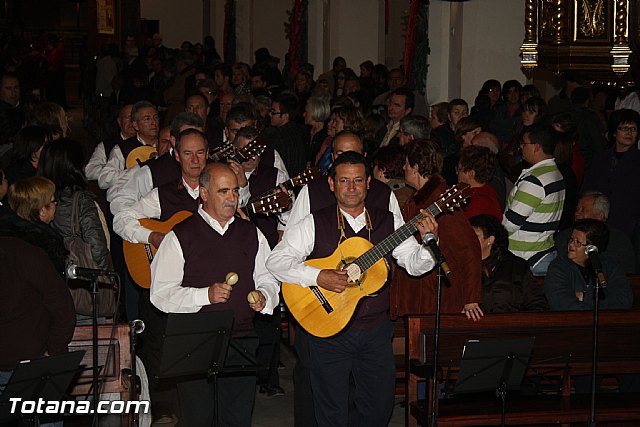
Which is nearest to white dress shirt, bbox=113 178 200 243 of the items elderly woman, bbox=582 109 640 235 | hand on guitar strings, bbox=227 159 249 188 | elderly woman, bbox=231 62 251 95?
hand on guitar strings, bbox=227 159 249 188

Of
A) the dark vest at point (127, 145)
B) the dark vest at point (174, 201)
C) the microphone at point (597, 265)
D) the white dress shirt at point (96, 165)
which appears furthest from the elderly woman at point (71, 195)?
the microphone at point (597, 265)

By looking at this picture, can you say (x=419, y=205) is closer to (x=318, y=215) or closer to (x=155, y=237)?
(x=318, y=215)

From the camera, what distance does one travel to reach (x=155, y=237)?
7.04 metres

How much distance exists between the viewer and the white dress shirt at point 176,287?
19.5 ft

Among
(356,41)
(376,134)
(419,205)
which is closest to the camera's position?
(419,205)

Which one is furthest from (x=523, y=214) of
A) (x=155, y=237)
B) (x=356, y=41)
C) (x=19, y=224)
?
(x=356, y=41)

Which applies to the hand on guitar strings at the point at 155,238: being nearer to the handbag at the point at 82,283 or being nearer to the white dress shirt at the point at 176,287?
the handbag at the point at 82,283

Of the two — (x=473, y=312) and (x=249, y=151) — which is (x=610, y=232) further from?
(x=249, y=151)

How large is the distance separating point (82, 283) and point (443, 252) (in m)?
2.37

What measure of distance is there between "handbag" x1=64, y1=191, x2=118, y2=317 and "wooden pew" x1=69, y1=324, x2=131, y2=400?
40 cm

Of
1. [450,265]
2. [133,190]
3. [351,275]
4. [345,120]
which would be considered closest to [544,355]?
[450,265]

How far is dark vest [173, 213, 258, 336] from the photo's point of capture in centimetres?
604

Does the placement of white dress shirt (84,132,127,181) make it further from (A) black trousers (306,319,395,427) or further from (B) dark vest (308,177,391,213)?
(A) black trousers (306,319,395,427)

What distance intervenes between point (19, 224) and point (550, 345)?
3441 mm
